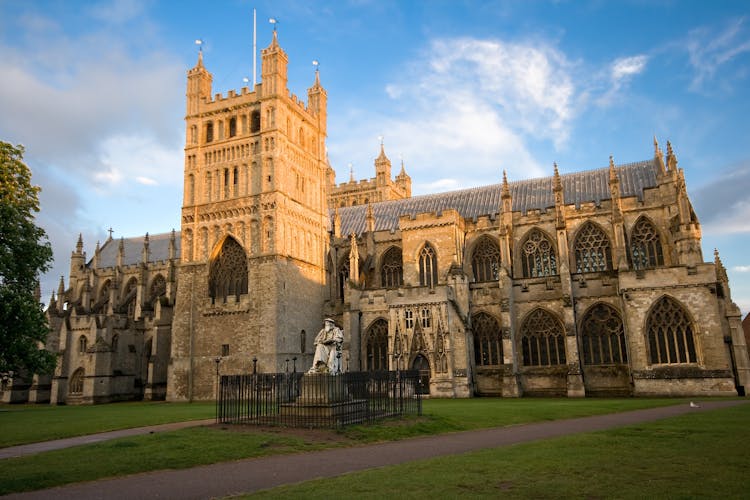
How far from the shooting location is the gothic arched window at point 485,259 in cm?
3959

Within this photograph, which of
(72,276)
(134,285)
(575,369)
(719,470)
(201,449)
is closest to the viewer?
(719,470)

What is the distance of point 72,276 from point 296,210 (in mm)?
32026

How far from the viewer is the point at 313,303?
42531 mm

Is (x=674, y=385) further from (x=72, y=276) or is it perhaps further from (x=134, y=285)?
(x=72, y=276)

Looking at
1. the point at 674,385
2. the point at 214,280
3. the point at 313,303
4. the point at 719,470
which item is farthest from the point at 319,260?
the point at 719,470

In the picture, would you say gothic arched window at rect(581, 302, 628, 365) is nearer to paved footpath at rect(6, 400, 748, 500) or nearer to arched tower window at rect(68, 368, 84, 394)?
paved footpath at rect(6, 400, 748, 500)

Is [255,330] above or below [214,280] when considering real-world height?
below

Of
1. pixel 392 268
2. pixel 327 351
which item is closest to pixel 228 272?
pixel 392 268

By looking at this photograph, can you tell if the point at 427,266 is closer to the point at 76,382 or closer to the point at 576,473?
the point at 576,473

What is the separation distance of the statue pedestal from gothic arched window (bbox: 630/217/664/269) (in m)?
25.1

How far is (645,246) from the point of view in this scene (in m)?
36.1

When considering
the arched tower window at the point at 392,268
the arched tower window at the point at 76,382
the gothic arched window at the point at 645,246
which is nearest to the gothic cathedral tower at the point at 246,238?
the arched tower window at the point at 392,268

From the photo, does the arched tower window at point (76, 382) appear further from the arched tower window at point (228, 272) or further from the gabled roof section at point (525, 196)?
the gabled roof section at point (525, 196)

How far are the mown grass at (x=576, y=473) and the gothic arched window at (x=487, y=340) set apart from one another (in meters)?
22.1
